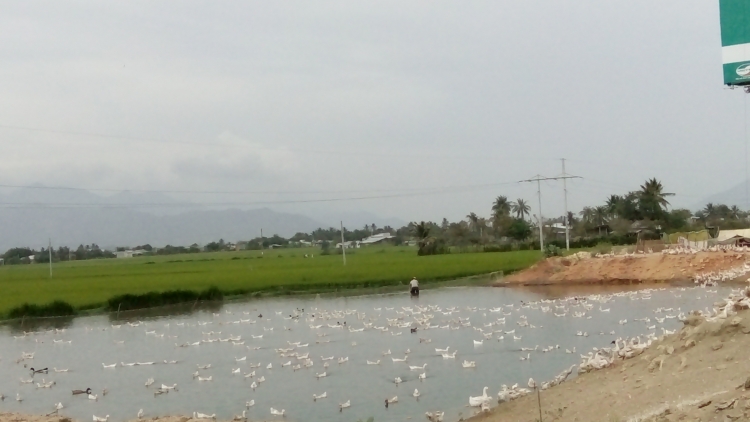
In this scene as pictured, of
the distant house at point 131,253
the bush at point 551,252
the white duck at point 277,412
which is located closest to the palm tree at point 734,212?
the bush at point 551,252

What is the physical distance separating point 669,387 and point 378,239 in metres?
150

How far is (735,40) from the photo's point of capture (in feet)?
69.1

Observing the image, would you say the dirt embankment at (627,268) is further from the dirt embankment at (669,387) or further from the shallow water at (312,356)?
the dirt embankment at (669,387)

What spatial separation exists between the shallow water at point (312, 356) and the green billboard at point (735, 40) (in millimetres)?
7478

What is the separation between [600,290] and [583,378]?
80.8ft

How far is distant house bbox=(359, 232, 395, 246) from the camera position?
153 meters

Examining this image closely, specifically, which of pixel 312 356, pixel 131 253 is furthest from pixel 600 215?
pixel 131 253

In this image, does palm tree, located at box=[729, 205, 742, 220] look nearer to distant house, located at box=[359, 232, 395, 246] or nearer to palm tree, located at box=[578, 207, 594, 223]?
palm tree, located at box=[578, 207, 594, 223]

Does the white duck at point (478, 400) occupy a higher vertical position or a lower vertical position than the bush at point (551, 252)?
lower

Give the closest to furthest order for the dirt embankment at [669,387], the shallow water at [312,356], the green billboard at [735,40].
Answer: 1. the dirt embankment at [669,387]
2. the shallow water at [312,356]
3. the green billboard at [735,40]

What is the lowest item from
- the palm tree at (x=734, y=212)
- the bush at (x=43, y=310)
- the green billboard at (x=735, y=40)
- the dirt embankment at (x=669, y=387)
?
the bush at (x=43, y=310)

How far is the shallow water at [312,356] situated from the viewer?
14922 mm

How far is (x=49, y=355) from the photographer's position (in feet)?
80.1

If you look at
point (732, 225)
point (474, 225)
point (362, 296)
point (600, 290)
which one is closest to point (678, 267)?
point (600, 290)
